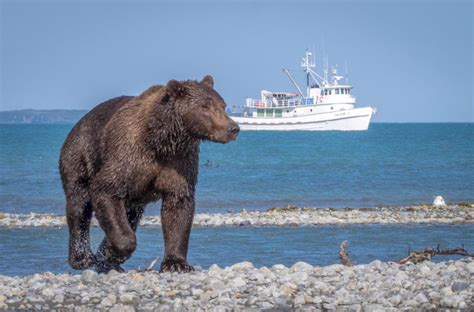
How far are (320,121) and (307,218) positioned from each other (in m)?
98.0

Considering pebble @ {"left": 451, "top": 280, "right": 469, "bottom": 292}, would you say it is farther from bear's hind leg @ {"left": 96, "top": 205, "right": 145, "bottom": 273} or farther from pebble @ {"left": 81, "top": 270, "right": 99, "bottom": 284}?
bear's hind leg @ {"left": 96, "top": 205, "right": 145, "bottom": 273}

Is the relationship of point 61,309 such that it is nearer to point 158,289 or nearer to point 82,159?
point 158,289

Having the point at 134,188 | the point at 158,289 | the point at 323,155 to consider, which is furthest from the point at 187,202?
the point at 323,155

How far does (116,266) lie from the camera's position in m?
11.6

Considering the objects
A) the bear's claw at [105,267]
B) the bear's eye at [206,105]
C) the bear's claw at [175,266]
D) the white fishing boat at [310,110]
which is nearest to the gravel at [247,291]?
the bear's claw at [175,266]

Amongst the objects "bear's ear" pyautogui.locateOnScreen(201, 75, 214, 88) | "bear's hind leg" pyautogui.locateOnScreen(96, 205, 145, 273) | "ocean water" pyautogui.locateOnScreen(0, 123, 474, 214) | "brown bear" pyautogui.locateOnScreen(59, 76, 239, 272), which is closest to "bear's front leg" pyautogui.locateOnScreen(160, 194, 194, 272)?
"brown bear" pyautogui.locateOnScreen(59, 76, 239, 272)

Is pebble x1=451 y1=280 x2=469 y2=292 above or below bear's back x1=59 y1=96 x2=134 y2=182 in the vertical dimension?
below

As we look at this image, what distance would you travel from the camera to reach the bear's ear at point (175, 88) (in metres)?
10.4

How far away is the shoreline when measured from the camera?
73.8 feet

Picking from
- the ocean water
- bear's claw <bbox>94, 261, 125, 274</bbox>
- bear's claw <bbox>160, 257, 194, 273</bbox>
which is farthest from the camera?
the ocean water

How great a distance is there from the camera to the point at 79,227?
11.7m

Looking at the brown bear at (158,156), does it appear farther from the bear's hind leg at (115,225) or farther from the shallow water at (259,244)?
the shallow water at (259,244)

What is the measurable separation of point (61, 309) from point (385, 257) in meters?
7.52

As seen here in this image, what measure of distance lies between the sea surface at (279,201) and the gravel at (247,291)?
12.4 feet
